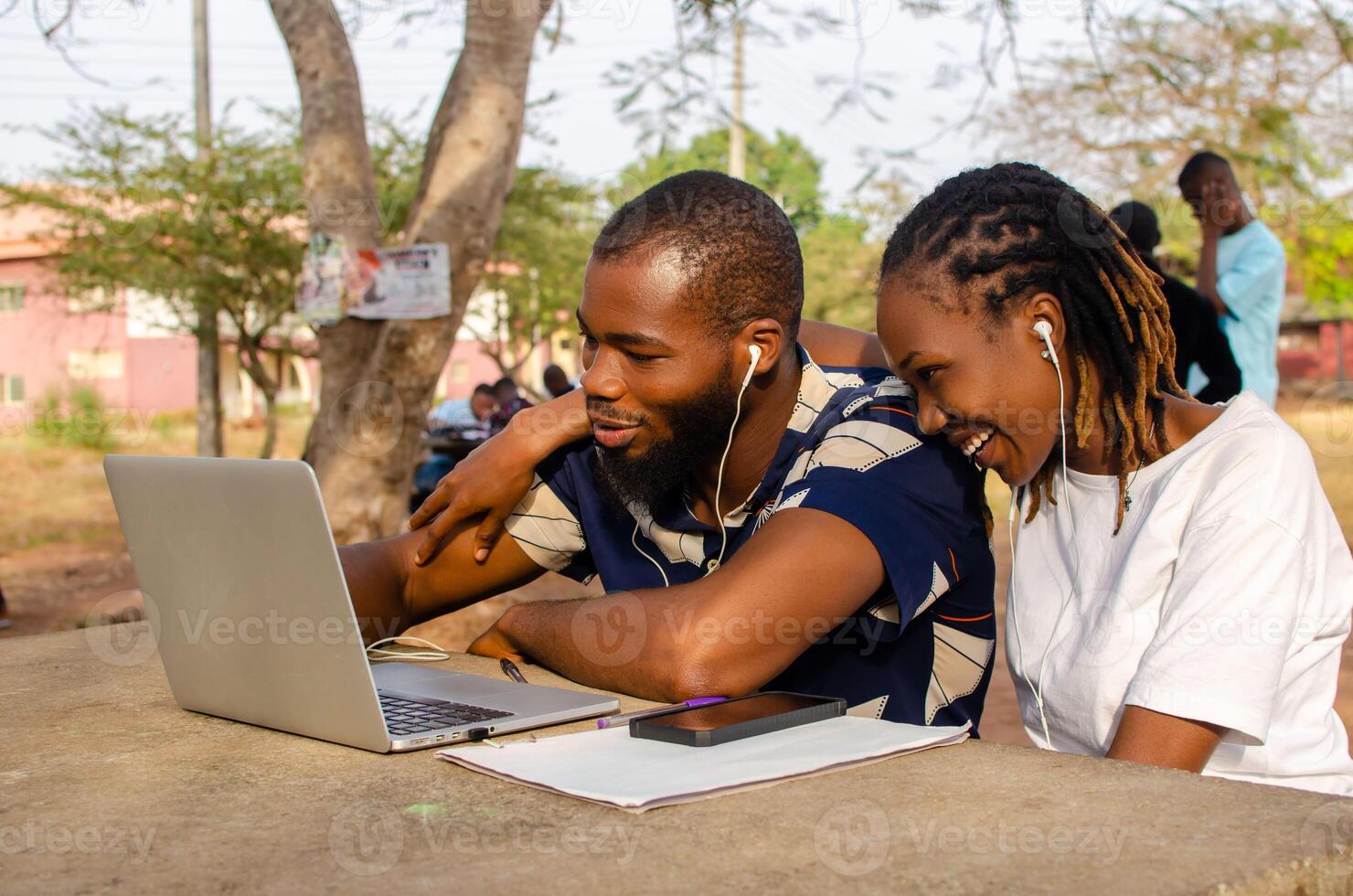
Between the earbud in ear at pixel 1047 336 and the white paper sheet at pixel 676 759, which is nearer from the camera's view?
the white paper sheet at pixel 676 759

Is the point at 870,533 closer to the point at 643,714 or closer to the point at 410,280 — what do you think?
the point at 643,714

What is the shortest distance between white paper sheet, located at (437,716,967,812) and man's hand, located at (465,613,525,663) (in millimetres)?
599

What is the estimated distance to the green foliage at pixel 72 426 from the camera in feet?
66.4

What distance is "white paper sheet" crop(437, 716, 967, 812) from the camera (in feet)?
4.03

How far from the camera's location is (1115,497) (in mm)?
1874

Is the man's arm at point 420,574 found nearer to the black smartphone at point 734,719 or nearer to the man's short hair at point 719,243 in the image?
the man's short hair at point 719,243

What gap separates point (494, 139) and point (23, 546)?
8.37 metres

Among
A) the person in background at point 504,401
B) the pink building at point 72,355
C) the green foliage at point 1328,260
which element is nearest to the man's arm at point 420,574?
the person in background at point 504,401

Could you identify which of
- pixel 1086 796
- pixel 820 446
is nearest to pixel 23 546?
pixel 820 446

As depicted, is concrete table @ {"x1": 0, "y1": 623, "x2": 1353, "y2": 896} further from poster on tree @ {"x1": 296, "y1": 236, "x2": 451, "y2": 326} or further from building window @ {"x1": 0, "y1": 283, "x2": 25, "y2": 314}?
building window @ {"x1": 0, "y1": 283, "x2": 25, "y2": 314}

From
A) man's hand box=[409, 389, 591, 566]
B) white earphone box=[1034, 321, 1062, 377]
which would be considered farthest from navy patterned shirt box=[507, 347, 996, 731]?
white earphone box=[1034, 321, 1062, 377]

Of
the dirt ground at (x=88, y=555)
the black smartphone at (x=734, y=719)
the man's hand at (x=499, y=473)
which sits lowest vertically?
the dirt ground at (x=88, y=555)

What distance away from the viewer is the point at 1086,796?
1.21 m

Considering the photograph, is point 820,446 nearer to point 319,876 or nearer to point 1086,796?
point 1086,796
